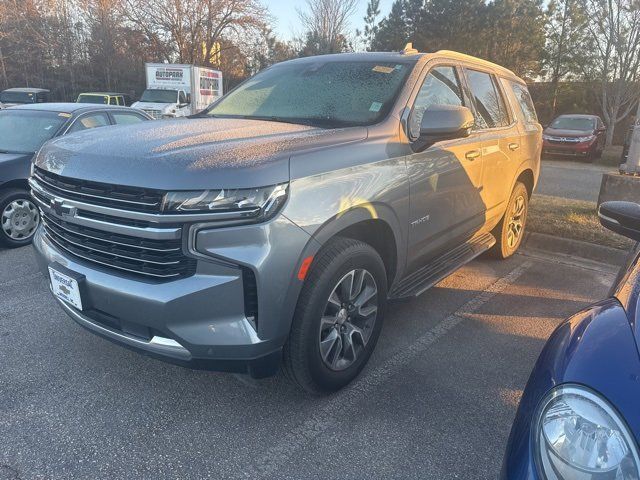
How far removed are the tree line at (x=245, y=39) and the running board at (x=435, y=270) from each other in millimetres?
21349

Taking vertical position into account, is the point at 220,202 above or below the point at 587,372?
above

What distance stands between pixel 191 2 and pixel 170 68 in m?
11.1

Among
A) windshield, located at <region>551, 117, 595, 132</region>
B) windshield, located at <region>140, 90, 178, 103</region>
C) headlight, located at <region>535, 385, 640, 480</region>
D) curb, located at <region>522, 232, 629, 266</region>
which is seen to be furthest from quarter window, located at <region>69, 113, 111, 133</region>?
windshield, located at <region>551, 117, 595, 132</region>

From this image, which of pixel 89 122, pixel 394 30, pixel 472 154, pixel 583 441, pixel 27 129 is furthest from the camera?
pixel 394 30

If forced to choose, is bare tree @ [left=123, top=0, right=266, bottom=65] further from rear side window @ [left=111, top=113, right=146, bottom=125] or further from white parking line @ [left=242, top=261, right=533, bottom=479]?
white parking line @ [left=242, top=261, right=533, bottom=479]

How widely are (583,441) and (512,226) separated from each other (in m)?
4.40

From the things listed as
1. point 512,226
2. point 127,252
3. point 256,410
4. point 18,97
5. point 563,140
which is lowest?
point 256,410

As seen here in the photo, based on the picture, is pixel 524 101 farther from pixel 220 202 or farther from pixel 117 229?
pixel 117 229

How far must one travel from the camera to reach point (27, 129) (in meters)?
5.97

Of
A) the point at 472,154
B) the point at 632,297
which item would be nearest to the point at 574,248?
the point at 472,154

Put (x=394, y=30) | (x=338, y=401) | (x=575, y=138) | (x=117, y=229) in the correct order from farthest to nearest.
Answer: (x=394, y=30) → (x=575, y=138) → (x=338, y=401) → (x=117, y=229)

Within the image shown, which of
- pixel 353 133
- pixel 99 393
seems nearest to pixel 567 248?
pixel 353 133

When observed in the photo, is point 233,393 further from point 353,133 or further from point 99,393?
point 353,133

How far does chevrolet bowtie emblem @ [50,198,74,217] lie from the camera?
248 centimetres
